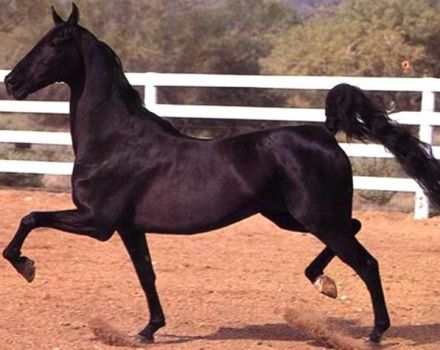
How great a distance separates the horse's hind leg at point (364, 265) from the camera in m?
5.96

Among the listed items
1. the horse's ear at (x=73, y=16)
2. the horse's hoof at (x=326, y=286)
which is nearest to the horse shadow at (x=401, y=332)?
the horse's hoof at (x=326, y=286)

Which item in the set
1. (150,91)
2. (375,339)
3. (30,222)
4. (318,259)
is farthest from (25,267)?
(150,91)

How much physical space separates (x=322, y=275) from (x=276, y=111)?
6.02 meters

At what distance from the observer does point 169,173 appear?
6078 mm

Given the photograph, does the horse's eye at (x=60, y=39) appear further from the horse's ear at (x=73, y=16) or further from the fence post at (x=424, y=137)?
the fence post at (x=424, y=137)

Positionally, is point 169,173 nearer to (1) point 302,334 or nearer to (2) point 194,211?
(2) point 194,211

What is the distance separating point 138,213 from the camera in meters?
6.09

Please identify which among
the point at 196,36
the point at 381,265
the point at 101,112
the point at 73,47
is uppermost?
the point at 73,47

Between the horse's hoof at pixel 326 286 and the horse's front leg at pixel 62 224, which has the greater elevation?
the horse's front leg at pixel 62 224

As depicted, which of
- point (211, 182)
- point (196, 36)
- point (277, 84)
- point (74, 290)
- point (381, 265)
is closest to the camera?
point (211, 182)

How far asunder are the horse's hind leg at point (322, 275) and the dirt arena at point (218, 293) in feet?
0.77

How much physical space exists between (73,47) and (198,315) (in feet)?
6.91

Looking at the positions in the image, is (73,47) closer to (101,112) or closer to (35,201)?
(101,112)

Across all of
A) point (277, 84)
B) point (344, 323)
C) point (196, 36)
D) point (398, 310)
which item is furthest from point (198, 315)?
point (196, 36)
